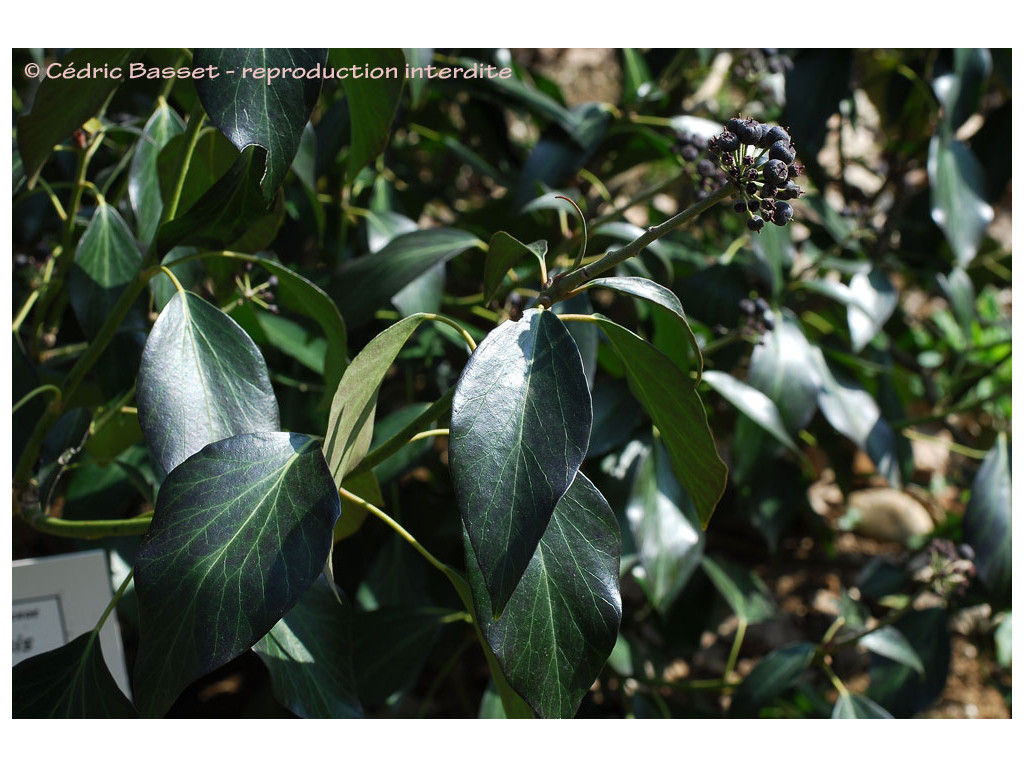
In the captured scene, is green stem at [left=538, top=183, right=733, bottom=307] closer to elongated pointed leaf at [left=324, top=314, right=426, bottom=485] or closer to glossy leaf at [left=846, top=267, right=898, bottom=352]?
elongated pointed leaf at [left=324, top=314, right=426, bottom=485]

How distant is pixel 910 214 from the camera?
1.25m

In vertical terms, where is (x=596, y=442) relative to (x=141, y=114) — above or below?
below

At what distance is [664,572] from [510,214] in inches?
15.5

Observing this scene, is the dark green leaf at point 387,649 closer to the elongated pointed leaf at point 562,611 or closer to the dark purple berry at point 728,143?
the elongated pointed leaf at point 562,611

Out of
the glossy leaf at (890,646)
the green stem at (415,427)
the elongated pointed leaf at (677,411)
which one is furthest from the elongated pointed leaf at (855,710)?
the green stem at (415,427)

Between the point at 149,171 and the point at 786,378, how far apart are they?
0.61 metres

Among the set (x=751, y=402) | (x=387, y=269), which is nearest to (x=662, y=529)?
(x=751, y=402)

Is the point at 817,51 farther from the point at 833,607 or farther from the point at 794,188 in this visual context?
the point at 833,607

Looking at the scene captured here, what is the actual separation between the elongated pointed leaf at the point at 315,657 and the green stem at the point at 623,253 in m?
0.26

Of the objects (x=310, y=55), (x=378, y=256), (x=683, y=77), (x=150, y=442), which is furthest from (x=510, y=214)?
(x=150, y=442)

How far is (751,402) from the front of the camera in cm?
85

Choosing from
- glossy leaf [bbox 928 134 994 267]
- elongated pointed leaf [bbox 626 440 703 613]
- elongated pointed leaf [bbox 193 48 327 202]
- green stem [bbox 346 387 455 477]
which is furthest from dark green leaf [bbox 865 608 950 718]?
elongated pointed leaf [bbox 193 48 327 202]

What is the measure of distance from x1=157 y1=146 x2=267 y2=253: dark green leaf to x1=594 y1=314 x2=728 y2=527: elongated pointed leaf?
0.66 feet

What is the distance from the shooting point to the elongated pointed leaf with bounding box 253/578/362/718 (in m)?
0.59
